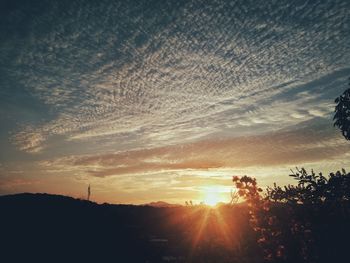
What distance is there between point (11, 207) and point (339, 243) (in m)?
38.4

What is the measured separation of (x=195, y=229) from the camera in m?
46.5

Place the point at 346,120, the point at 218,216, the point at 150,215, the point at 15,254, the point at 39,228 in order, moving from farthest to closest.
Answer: the point at 150,215
the point at 218,216
the point at 39,228
the point at 15,254
the point at 346,120

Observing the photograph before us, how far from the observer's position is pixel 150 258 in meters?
27.3

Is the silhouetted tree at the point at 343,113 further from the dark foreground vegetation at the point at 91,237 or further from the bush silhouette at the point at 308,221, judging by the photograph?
the dark foreground vegetation at the point at 91,237

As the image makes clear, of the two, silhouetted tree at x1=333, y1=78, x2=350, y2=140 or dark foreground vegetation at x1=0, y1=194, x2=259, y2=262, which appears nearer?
silhouetted tree at x1=333, y1=78, x2=350, y2=140

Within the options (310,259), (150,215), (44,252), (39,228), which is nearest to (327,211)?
(310,259)

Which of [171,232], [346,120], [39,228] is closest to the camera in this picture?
[346,120]

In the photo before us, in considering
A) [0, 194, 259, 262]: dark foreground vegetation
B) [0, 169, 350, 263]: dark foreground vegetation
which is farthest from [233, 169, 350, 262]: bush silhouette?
[0, 194, 259, 262]: dark foreground vegetation

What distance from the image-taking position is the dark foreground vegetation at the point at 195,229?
5.32m

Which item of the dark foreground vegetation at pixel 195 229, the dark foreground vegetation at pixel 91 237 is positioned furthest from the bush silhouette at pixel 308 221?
the dark foreground vegetation at pixel 91 237

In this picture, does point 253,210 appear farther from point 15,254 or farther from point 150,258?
point 15,254

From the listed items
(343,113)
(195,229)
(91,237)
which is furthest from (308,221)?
(195,229)

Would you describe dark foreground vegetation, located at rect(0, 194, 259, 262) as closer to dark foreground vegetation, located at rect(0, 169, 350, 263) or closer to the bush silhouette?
dark foreground vegetation, located at rect(0, 169, 350, 263)

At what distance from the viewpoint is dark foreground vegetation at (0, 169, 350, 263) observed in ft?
17.4
